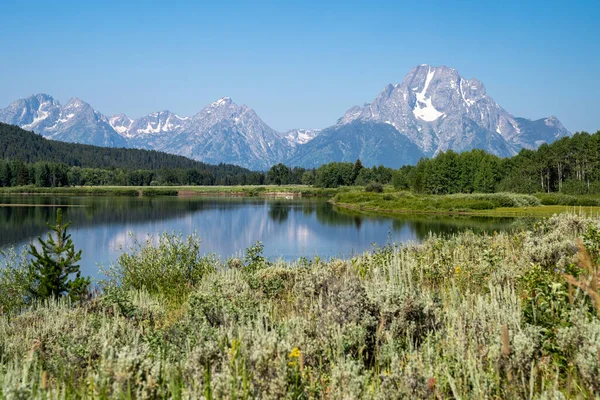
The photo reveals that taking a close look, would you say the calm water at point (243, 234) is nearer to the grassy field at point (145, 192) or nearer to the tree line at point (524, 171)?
the tree line at point (524, 171)

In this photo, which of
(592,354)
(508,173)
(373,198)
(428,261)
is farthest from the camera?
(508,173)

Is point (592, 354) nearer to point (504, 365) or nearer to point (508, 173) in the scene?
point (504, 365)

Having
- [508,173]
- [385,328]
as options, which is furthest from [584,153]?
[385,328]

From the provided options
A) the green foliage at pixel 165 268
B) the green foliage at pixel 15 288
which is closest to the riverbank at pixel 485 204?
the green foliage at pixel 165 268

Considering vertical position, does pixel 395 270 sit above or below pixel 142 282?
above

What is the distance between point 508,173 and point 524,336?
4243 inches

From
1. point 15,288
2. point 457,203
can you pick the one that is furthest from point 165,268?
point 457,203

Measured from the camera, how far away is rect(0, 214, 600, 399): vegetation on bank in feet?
13.8

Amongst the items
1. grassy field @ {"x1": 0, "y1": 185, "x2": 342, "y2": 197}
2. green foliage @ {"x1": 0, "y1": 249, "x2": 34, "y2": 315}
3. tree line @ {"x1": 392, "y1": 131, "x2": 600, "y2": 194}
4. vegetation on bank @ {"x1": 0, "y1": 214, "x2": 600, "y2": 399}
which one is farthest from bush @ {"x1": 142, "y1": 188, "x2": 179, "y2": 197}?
vegetation on bank @ {"x1": 0, "y1": 214, "x2": 600, "y2": 399}

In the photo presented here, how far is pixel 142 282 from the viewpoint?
47.9 feet

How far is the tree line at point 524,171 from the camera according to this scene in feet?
274

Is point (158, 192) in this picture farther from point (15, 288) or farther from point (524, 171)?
point (15, 288)

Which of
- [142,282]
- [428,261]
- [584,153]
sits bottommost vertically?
[142,282]

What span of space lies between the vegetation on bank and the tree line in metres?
81.8
